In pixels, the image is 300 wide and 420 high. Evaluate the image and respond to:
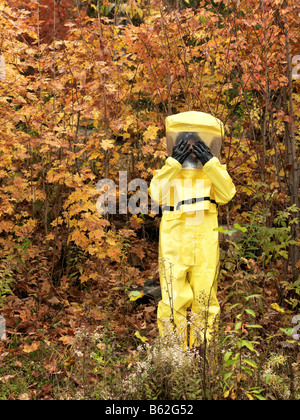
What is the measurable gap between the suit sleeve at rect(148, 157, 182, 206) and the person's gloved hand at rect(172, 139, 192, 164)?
4cm

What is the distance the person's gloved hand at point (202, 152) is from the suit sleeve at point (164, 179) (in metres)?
0.16

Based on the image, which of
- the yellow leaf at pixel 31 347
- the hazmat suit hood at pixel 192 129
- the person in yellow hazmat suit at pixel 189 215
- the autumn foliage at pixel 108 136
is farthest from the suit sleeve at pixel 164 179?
the yellow leaf at pixel 31 347

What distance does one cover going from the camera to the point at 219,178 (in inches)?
138

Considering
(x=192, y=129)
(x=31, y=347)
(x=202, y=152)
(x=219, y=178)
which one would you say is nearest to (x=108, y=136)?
(x=192, y=129)

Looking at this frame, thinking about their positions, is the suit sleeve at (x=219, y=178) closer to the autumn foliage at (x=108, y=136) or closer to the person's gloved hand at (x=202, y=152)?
the person's gloved hand at (x=202, y=152)

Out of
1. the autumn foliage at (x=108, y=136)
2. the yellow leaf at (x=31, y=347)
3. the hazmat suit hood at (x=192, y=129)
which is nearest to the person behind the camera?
the hazmat suit hood at (x=192, y=129)

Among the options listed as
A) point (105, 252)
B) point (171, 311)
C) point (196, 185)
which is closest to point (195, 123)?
point (196, 185)

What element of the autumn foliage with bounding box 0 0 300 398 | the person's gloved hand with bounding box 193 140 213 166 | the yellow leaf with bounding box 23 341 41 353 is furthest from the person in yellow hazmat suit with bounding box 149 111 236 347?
the yellow leaf with bounding box 23 341 41 353

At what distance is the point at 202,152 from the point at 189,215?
472 millimetres

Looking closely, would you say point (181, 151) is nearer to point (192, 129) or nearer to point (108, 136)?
point (192, 129)

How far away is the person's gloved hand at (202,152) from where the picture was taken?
3525 mm

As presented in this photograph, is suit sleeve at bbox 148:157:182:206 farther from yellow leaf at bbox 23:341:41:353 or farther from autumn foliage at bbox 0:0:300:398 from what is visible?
yellow leaf at bbox 23:341:41:353
